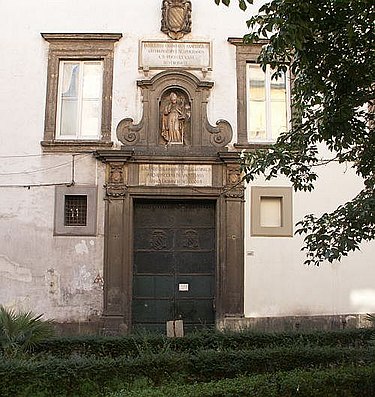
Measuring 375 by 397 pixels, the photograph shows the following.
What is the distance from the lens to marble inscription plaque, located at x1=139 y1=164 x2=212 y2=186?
14.7m

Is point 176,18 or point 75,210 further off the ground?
point 176,18

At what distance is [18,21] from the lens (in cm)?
1526

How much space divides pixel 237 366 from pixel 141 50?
29.6ft

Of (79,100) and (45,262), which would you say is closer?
(45,262)

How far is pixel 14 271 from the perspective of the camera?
14414mm

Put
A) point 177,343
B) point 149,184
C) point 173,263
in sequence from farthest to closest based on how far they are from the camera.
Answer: point 173,263 → point 149,184 → point 177,343

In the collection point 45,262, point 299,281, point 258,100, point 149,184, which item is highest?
point 258,100

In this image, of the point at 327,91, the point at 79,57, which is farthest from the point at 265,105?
the point at 327,91

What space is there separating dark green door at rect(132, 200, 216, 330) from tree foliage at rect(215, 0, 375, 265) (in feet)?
21.7

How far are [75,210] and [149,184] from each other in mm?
1800

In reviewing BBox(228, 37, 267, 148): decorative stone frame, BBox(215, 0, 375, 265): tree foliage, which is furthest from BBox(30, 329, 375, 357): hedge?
BBox(228, 37, 267, 148): decorative stone frame

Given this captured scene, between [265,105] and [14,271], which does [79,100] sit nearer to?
[14,271]

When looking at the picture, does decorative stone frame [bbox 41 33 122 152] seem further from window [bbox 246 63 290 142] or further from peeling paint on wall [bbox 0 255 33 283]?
window [bbox 246 63 290 142]

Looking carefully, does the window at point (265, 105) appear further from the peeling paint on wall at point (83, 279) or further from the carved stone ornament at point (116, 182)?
the peeling paint on wall at point (83, 279)
